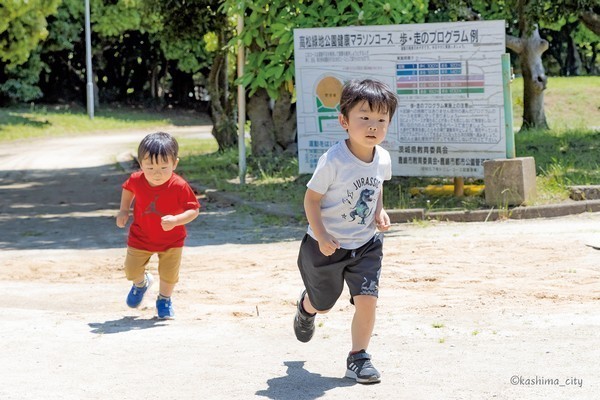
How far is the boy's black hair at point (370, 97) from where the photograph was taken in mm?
5332

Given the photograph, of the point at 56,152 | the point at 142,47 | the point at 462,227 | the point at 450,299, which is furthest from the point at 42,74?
the point at 450,299

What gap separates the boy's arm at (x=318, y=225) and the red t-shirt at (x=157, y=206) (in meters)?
1.66

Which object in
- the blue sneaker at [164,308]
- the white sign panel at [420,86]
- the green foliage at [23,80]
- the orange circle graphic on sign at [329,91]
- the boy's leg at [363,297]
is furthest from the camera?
the green foliage at [23,80]

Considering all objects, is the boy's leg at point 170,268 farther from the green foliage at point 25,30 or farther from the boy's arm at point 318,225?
the green foliage at point 25,30

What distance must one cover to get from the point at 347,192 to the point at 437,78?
7.62 metres

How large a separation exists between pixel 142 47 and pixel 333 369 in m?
46.6

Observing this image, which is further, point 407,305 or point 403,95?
point 403,95

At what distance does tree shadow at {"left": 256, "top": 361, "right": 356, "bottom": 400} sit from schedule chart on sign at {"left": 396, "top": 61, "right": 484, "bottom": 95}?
25.3 ft

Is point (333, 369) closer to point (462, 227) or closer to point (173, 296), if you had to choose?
point (173, 296)

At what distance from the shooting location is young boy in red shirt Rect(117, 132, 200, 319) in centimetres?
678

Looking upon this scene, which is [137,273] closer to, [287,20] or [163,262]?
[163,262]

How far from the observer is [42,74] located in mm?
50062

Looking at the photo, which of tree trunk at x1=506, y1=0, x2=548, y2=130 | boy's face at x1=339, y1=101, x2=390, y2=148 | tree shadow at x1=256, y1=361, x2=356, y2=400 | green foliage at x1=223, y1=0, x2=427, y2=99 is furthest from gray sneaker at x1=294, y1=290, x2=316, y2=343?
tree trunk at x1=506, y1=0, x2=548, y2=130

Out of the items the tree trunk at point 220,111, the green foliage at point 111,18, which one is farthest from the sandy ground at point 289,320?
the green foliage at point 111,18
